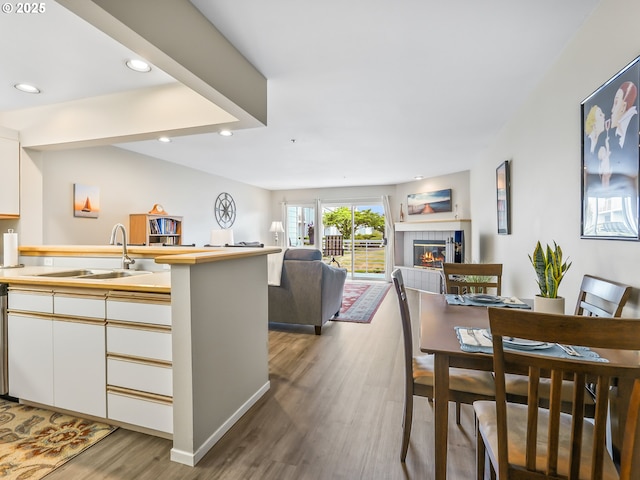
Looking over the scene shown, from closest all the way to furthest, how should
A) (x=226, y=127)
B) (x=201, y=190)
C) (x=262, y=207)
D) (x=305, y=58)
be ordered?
(x=305, y=58) < (x=226, y=127) < (x=201, y=190) < (x=262, y=207)

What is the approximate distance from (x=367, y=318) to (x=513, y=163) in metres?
2.57

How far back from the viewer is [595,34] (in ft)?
5.78

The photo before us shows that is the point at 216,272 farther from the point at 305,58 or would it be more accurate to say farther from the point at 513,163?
the point at 513,163

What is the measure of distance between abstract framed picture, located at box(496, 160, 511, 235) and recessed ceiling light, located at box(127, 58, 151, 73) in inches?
137

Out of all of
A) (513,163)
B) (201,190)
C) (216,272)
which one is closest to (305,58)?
(216,272)

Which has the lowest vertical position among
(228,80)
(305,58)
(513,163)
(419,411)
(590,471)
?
(419,411)

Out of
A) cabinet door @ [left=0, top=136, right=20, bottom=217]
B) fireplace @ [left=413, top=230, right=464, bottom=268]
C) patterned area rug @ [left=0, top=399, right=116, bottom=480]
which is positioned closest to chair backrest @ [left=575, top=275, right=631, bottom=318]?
patterned area rug @ [left=0, top=399, right=116, bottom=480]

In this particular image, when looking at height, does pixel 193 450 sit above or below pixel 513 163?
below

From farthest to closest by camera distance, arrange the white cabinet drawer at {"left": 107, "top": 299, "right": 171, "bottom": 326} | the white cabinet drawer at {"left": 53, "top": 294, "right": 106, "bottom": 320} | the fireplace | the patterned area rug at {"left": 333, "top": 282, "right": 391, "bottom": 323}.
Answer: the fireplace
the patterned area rug at {"left": 333, "top": 282, "right": 391, "bottom": 323}
the white cabinet drawer at {"left": 53, "top": 294, "right": 106, "bottom": 320}
the white cabinet drawer at {"left": 107, "top": 299, "right": 171, "bottom": 326}

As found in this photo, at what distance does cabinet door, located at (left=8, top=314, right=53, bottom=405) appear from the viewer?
2000mm

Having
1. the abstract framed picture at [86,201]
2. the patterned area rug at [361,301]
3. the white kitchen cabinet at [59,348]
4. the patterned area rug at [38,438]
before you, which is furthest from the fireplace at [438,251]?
the abstract framed picture at [86,201]

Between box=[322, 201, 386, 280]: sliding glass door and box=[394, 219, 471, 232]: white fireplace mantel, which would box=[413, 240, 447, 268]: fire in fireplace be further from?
box=[322, 201, 386, 280]: sliding glass door

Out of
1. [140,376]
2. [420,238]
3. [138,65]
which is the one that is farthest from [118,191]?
[420,238]

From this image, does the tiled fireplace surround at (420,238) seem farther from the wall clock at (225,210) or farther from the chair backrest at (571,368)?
the chair backrest at (571,368)
